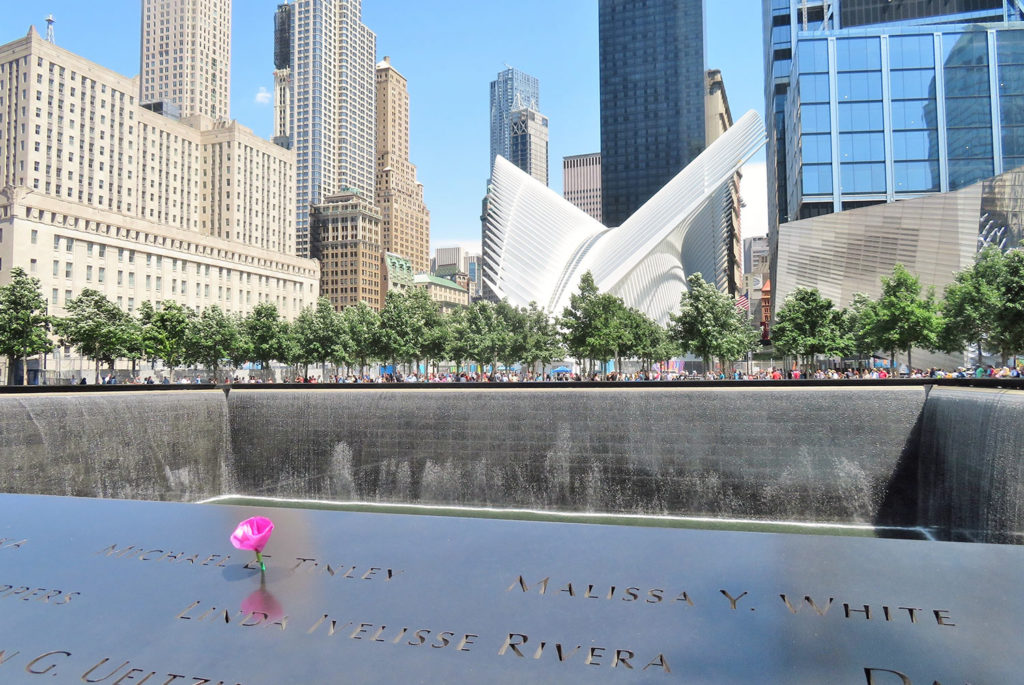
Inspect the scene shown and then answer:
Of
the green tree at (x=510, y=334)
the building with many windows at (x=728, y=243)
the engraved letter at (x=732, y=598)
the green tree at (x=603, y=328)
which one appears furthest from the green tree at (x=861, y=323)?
the engraved letter at (x=732, y=598)

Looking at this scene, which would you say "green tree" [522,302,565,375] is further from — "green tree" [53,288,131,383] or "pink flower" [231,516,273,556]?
"pink flower" [231,516,273,556]

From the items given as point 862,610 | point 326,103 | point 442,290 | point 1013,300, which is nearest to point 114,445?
point 862,610

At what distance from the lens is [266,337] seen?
58.6m

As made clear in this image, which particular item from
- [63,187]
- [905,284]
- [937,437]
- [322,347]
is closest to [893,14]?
[905,284]

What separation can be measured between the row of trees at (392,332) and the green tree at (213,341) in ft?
0.27

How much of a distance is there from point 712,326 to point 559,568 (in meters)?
39.0

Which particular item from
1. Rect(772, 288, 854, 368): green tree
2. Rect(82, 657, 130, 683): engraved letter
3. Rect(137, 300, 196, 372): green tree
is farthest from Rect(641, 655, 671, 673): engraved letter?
Rect(137, 300, 196, 372): green tree

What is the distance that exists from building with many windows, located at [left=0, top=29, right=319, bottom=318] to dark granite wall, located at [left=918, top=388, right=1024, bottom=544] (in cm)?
6727

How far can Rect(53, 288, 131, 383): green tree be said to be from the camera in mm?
44906

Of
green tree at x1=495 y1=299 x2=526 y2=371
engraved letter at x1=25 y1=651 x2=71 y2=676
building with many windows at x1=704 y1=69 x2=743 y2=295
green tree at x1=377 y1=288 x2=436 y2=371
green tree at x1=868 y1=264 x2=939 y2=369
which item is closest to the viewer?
engraved letter at x1=25 y1=651 x2=71 y2=676

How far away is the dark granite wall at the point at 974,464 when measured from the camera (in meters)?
13.6

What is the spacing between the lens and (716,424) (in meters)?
19.5

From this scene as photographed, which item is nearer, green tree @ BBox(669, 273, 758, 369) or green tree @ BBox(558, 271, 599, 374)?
green tree @ BBox(669, 273, 758, 369)

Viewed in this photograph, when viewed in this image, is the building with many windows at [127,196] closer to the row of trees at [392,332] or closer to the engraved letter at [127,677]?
the row of trees at [392,332]
